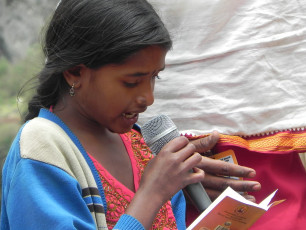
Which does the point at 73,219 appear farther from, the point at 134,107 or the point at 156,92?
the point at 156,92

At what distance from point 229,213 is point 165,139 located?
247 mm

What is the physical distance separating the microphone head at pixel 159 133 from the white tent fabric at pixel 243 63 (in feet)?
1.16

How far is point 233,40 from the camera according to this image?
5.64ft

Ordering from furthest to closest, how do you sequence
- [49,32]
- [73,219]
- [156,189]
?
[49,32], [156,189], [73,219]

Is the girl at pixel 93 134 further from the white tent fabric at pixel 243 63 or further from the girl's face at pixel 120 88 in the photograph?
the white tent fabric at pixel 243 63

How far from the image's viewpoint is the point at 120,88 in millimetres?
1309

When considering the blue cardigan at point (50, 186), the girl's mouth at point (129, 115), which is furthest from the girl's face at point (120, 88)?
the blue cardigan at point (50, 186)

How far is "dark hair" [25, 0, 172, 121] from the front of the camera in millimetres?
1297

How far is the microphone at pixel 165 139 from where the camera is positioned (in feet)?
4.46

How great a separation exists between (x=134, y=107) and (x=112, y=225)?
11.7 inches

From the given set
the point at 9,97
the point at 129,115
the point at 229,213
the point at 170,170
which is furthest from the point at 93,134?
the point at 9,97

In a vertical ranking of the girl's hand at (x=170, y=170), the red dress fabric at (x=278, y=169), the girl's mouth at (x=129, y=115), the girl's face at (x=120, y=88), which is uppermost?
the girl's face at (x=120, y=88)

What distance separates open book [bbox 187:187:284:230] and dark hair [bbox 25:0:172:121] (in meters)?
0.41

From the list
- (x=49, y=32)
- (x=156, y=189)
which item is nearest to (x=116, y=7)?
(x=49, y=32)
